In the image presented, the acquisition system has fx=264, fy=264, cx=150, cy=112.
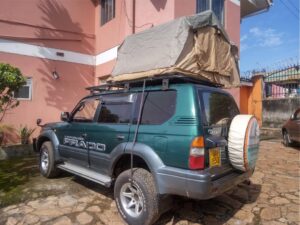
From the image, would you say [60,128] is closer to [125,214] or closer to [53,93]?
[125,214]

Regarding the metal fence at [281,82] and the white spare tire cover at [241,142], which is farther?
the metal fence at [281,82]

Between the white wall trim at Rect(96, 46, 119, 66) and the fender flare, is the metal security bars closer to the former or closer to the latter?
the white wall trim at Rect(96, 46, 119, 66)

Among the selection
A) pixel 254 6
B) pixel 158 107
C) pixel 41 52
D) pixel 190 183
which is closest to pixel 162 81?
pixel 158 107

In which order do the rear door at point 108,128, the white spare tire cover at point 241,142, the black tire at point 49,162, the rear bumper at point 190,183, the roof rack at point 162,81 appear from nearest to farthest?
the rear bumper at point 190,183 → the white spare tire cover at point 241,142 → the roof rack at point 162,81 → the rear door at point 108,128 → the black tire at point 49,162

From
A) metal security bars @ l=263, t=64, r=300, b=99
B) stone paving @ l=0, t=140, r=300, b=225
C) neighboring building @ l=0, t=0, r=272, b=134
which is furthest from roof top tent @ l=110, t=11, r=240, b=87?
metal security bars @ l=263, t=64, r=300, b=99

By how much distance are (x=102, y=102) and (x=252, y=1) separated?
10053 millimetres

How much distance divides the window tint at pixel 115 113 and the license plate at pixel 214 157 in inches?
52.9

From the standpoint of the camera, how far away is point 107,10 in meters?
10.6

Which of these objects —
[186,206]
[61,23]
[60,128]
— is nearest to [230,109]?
[186,206]

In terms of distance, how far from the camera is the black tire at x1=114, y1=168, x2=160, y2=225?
3.31 metres

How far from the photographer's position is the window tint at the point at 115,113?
13.3 ft

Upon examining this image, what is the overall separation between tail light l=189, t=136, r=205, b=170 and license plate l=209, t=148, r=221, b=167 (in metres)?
0.19

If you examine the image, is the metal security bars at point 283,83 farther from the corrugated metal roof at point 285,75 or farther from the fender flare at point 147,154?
the fender flare at point 147,154

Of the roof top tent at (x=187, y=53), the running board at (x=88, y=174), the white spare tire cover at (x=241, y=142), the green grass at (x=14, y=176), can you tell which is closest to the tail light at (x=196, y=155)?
the white spare tire cover at (x=241, y=142)
